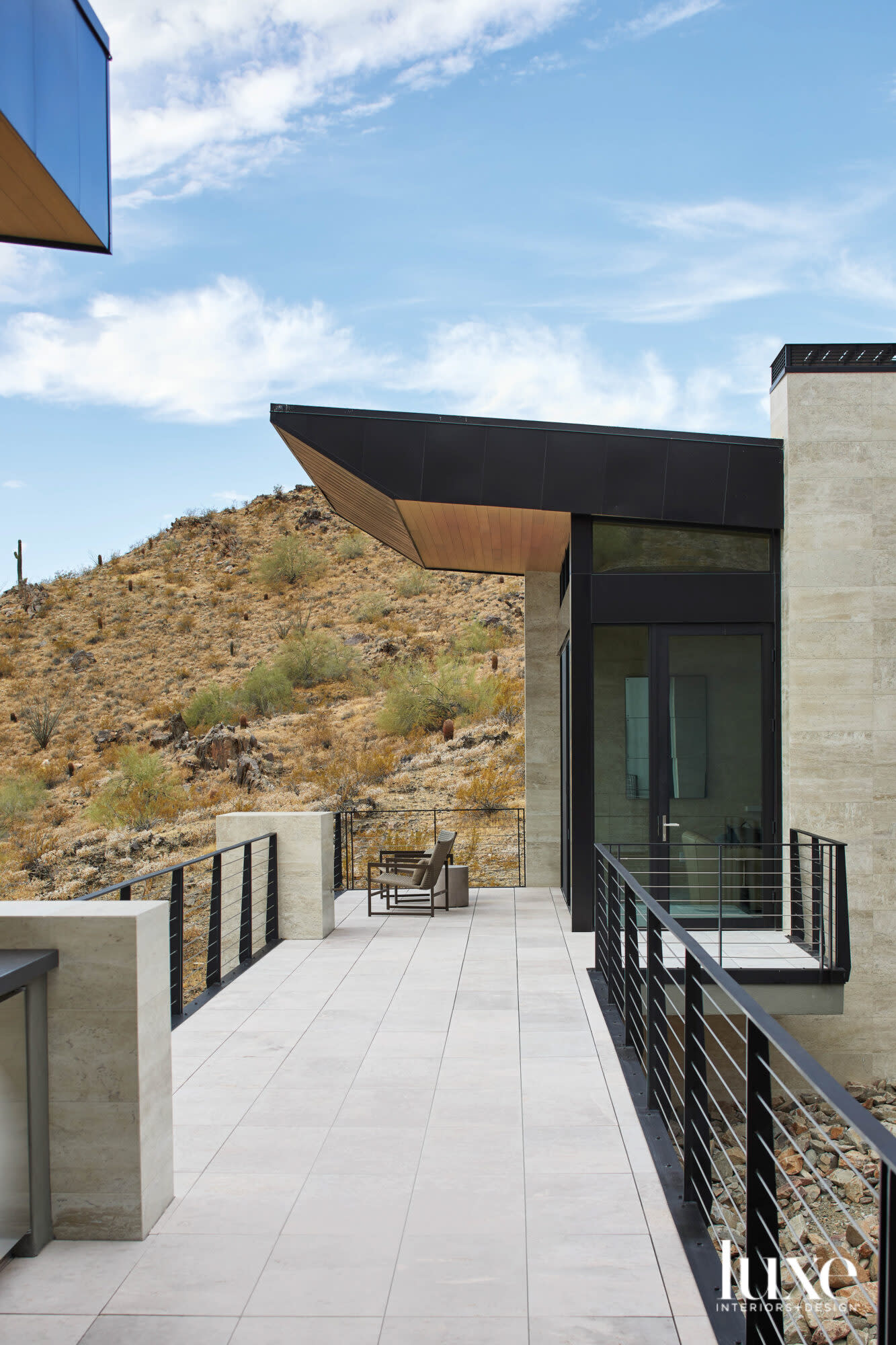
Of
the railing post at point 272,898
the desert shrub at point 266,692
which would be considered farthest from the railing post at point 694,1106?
the desert shrub at point 266,692

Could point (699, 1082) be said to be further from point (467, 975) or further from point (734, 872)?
point (734, 872)

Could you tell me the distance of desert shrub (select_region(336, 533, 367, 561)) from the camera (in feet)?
131

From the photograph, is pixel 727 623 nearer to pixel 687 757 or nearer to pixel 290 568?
pixel 687 757

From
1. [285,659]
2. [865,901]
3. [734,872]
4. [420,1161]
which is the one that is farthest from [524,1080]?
[285,659]

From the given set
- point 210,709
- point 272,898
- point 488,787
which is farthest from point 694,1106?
point 210,709

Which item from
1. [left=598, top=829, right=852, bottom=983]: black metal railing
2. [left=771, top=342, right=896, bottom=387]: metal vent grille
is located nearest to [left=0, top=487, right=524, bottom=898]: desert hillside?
[left=598, top=829, right=852, bottom=983]: black metal railing

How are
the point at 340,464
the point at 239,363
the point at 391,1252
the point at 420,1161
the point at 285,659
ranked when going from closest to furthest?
the point at 391,1252, the point at 420,1161, the point at 340,464, the point at 285,659, the point at 239,363

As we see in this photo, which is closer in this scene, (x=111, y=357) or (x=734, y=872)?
(x=734, y=872)

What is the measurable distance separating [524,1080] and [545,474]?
527cm

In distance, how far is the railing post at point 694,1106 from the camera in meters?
3.32

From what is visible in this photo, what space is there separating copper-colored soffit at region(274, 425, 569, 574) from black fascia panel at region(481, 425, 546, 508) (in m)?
0.09

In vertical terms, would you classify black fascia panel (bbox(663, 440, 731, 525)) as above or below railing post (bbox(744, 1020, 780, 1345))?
above

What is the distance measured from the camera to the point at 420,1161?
153 inches

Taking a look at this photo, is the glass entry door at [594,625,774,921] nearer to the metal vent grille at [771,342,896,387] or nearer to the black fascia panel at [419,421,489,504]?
the black fascia panel at [419,421,489,504]
